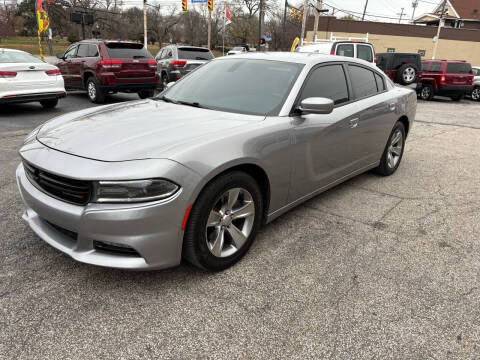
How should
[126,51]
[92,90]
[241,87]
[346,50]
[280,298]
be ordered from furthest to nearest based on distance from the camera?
[346,50]
[92,90]
[126,51]
[241,87]
[280,298]

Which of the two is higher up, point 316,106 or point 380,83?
point 380,83

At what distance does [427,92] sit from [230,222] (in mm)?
16552

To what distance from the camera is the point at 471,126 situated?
9914mm

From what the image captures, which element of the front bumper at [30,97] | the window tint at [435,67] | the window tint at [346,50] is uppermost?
the window tint at [346,50]

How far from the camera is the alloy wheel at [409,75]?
1594 centimetres

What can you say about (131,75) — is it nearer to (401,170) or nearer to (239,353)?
(401,170)

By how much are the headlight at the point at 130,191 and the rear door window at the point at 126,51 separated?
9075mm

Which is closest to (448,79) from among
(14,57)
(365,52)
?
(365,52)

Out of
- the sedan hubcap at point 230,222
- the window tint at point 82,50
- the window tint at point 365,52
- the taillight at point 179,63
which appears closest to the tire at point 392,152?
the sedan hubcap at point 230,222

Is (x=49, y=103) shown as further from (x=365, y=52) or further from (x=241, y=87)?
(x=365, y=52)

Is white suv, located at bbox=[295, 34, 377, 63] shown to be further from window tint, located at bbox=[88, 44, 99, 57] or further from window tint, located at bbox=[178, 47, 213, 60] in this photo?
window tint, located at bbox=[88, 44, 99, 57]

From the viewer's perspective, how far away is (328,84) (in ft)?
12.1

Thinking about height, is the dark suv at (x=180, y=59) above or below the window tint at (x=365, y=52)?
below

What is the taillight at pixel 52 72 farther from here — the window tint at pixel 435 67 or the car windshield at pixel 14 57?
the window tint at pixel 435 67
